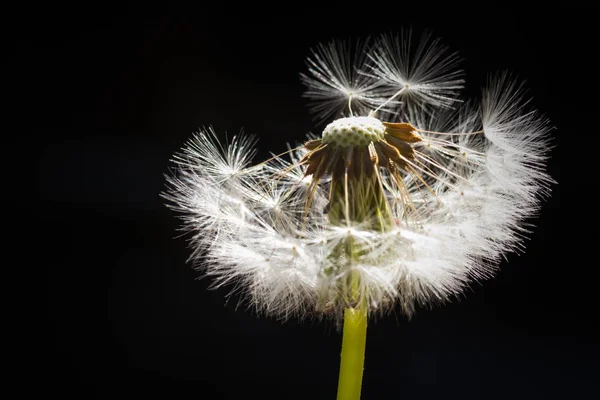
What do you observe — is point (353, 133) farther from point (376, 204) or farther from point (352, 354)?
point (352, 354)

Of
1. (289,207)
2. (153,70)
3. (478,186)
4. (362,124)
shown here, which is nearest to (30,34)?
(153,70)

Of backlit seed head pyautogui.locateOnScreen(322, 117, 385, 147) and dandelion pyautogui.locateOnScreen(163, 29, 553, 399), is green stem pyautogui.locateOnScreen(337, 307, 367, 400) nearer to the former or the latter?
dandelion pyautogui.locateOnScreen(163, 29, 553, 399)

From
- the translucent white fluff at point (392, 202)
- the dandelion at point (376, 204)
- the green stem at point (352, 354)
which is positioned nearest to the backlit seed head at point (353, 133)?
the dandelion at point (376, 204)

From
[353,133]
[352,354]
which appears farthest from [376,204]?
[352,354]

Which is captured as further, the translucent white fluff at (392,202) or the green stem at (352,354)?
the green stem at (352,354)

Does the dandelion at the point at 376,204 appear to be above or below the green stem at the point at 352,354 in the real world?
above

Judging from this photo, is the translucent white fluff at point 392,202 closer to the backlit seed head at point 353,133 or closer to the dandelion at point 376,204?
the dandelion at point 376,204

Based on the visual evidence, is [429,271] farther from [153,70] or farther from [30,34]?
[30,34]
